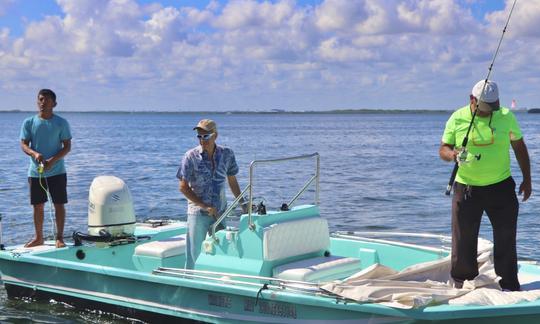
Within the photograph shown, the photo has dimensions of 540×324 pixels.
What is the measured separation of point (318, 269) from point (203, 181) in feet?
4.73

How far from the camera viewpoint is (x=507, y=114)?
5.99 m

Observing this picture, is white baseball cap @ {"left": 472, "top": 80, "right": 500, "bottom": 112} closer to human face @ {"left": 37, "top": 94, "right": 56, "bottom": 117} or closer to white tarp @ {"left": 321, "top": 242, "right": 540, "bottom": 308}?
white tarp @ {"left": 321, "top": 242, "right": 540, "bottom": 308}

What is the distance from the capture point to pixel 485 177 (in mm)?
6020

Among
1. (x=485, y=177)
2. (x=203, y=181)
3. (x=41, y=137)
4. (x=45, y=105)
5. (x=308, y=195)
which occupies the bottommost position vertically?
(x=308, y=195)

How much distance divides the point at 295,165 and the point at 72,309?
21701 millimetres

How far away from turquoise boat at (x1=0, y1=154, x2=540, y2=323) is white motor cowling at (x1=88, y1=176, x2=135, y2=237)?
0.01 metres

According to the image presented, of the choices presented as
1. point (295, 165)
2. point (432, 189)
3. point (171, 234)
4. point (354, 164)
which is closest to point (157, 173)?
point (295, 165)

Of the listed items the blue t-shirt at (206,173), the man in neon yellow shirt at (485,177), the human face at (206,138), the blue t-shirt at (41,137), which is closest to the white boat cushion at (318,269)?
the blue t-shirt at (206,173)

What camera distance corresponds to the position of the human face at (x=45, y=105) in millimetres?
8367

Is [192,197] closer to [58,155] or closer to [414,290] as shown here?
[58,155]

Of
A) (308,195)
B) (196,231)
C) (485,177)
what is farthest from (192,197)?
(308,195)

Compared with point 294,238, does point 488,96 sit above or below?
above

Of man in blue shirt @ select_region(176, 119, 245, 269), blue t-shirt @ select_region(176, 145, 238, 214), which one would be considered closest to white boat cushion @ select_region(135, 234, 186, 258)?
man in blue shirt @ select_region(176, 119, 245, 269)

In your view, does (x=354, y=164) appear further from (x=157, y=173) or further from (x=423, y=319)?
(x=423, y=319)
